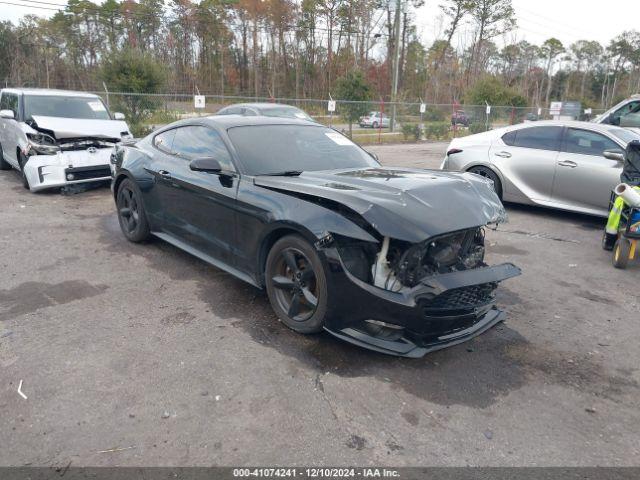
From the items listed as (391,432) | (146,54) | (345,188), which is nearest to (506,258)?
(345,188)

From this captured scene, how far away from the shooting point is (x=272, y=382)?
3098mm

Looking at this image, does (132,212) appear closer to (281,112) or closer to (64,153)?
(64,153)

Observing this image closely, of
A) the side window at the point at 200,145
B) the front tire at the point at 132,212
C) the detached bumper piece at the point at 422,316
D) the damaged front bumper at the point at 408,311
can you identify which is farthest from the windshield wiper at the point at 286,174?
the front tire at the point at 132,212

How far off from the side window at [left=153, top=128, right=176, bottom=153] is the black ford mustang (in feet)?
1.06

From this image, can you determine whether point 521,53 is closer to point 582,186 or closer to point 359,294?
point 582,186

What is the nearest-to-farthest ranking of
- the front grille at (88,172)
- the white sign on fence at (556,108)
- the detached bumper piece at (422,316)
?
the detached bumper piece at (422,316) → the front grille at (88,172) → the white sign on fence at (556,108)

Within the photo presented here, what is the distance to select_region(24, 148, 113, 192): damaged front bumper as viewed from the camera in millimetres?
8141

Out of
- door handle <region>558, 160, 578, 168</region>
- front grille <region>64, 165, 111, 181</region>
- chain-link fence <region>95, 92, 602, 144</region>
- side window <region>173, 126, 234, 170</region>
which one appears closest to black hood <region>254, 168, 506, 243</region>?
side window <region>173, 126, 234, 170</region>

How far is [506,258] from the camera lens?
A: 583cm

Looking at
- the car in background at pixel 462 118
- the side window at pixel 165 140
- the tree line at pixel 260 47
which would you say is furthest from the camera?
the tree line at pixel 260 47

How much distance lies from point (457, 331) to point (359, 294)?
78 centimetres

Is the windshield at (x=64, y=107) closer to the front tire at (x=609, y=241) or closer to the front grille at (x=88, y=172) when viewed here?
the front grille at (x=88, y=172)

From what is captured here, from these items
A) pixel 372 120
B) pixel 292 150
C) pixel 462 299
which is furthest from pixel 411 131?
pixel 462 299

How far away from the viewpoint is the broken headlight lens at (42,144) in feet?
26.7
